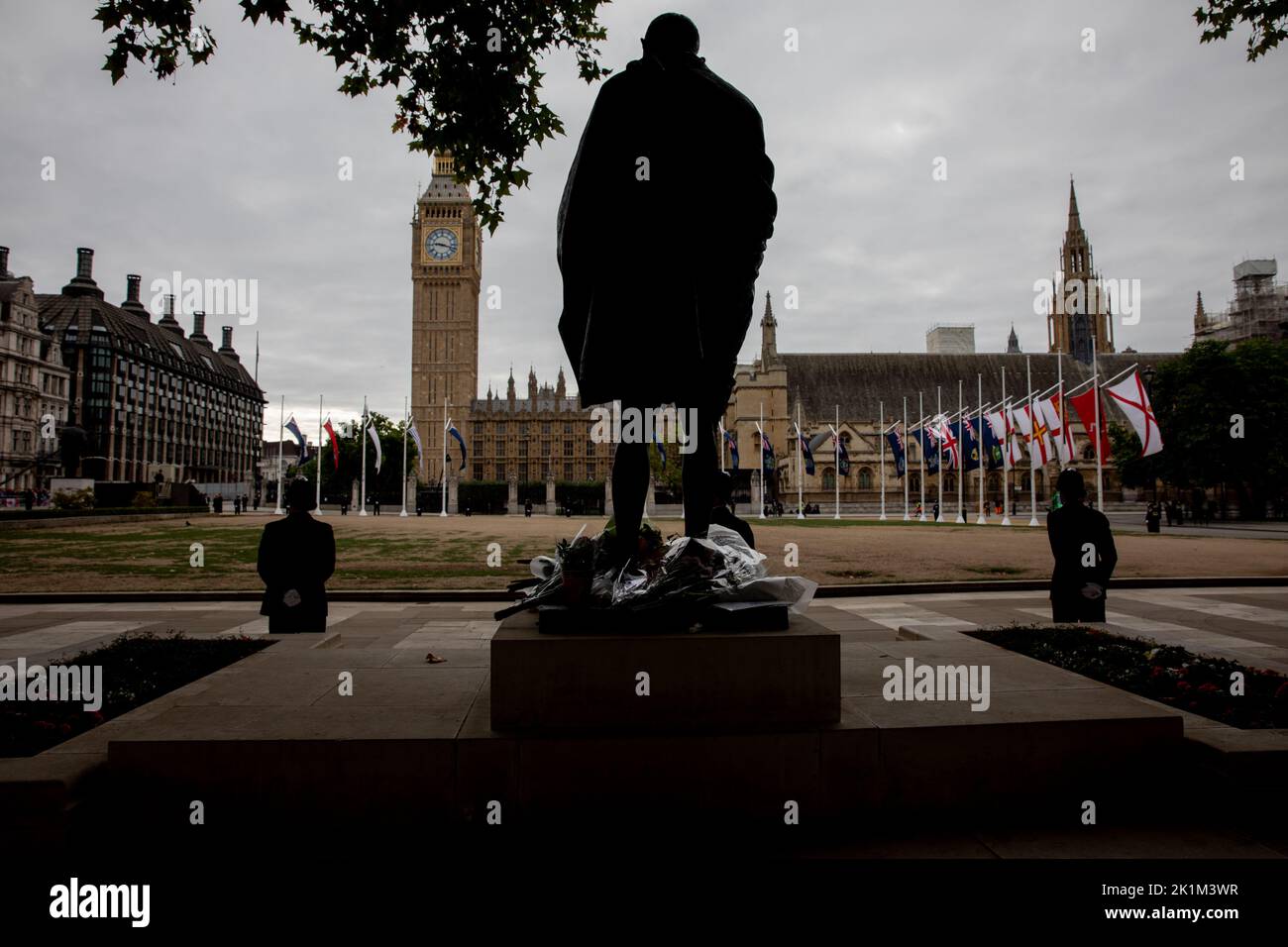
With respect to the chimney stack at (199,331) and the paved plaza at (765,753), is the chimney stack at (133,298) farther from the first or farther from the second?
the paved plaza at (765,753)

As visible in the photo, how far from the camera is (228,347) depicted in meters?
128

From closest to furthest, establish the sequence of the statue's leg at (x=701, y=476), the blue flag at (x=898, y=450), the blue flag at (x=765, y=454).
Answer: the statue's leg at (x=701, y=476) < the blue flag at (x=898, y=450) < the blue flag at (x=765, y=454)

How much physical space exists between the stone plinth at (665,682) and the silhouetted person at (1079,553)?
12.5ft

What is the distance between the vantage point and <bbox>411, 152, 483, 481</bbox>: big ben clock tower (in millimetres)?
95125

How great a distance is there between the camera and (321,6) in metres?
6.34

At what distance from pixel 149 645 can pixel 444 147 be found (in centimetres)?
531

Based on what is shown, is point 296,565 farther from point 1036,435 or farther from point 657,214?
point 1036,435

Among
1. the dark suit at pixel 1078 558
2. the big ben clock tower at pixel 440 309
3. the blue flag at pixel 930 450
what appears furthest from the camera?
the big ben clock tower at pixel 440 309

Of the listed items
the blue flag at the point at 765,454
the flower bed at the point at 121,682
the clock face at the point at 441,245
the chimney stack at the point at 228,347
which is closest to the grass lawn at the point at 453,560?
the flower bed at the point at 121,682

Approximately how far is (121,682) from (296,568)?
1.59 meters

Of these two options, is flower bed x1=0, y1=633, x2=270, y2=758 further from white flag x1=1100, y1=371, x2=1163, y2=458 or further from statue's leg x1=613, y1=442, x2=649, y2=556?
white flag x1=1100, y1=371, x2=1163, y2=458

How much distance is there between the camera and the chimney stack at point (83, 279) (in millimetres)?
81250

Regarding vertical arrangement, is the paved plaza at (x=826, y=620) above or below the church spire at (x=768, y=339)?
below
